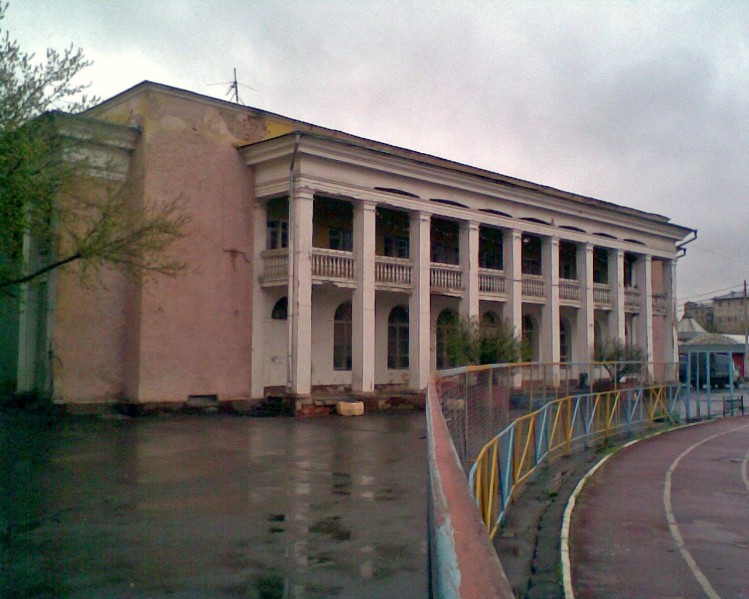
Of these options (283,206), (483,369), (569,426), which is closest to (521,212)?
(283,206)

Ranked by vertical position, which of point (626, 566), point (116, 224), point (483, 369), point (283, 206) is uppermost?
point (283, 206)

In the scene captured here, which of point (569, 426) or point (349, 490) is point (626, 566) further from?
point (569, 426)

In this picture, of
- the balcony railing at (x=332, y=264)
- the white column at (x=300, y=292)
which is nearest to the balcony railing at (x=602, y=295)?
the balcony railing at (x=332, y=264)

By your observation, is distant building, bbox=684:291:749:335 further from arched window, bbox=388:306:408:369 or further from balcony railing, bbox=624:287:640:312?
arched window, bbox=388:306:408:369

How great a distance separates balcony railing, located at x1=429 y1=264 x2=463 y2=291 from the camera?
1093 inches

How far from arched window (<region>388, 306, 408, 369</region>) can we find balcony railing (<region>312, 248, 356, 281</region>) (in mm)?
5025

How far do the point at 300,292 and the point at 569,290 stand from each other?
15.0 m

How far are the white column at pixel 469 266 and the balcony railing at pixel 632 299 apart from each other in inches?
452

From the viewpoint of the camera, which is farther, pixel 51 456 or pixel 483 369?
pixel 51 456

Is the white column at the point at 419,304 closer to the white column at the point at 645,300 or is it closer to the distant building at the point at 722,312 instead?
the white column at the point at 645,300

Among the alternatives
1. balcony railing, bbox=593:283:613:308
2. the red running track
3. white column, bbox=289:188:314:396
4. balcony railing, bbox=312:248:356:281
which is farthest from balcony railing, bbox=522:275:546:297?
the red running track

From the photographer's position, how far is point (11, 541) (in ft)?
25.6

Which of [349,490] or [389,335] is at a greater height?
[389,335]

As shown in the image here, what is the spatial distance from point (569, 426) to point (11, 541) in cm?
1135
